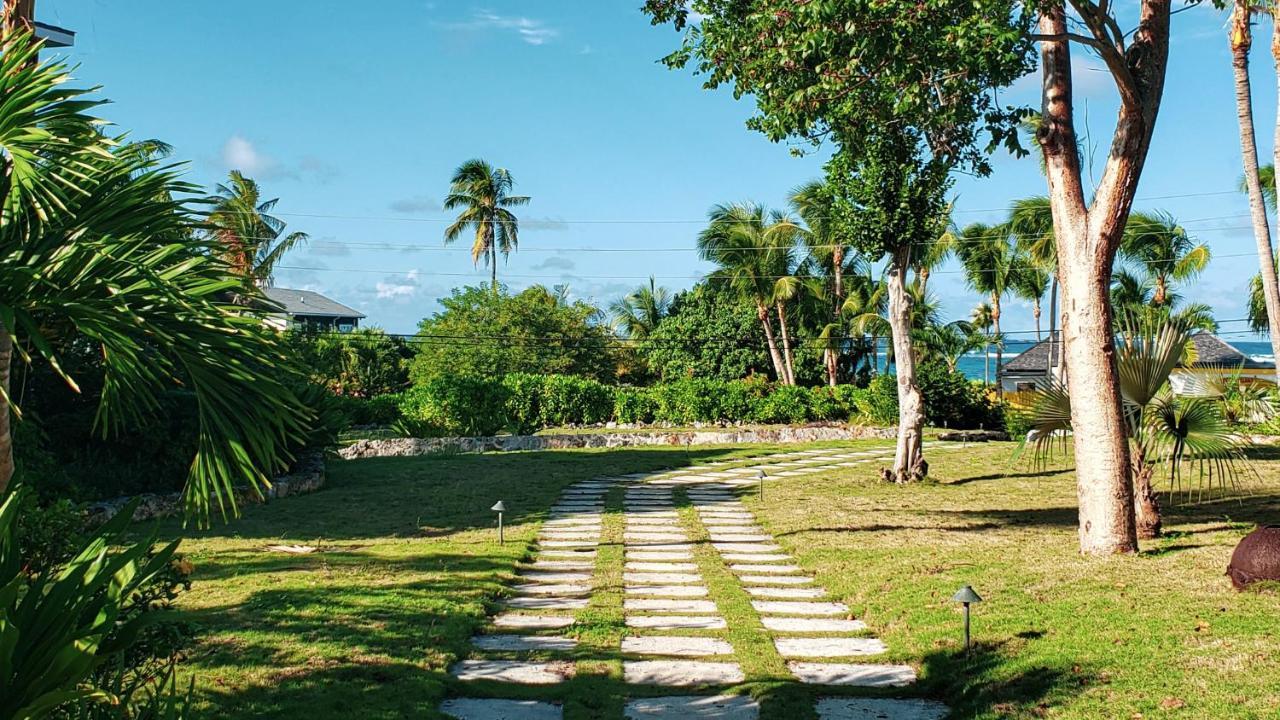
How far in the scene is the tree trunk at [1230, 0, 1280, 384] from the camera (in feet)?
46.0

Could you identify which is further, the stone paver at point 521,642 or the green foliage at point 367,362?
the green foliage at point 367,362

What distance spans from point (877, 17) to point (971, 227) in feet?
111

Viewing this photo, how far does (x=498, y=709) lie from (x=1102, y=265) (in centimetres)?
617

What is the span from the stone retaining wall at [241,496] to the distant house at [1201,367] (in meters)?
10.0

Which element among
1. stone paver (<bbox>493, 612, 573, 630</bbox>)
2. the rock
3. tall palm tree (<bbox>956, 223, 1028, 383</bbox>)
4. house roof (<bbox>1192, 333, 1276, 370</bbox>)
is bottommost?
stone paver (<bbox>493, 612, 573, 630</bbox>)

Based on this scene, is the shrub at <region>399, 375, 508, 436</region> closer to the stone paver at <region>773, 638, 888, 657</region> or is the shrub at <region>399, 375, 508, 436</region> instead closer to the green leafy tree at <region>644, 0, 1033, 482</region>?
the green leafy tree at <region>644, 0, 1033, 482</region>

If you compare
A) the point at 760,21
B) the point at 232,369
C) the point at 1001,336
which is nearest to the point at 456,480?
Result: the point at 760,21

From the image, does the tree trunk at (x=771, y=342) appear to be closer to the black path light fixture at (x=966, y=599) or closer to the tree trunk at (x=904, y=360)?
the tree trunk at (x=904, y=360)

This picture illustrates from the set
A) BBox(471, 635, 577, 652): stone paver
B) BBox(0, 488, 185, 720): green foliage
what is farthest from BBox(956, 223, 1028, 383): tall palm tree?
BBox(0, 488, 185, 720): green foliage

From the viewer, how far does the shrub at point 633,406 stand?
91.2ft

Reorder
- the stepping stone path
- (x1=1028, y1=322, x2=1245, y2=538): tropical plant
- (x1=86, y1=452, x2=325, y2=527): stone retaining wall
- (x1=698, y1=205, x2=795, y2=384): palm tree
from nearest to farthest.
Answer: the stepping stone path < (x1=1028, y1=322, x2=1245, y2=538): tropical plant < (x1=86, y1=452, x2=325, y2=527): stone retaining wall < (x1=698, y1=205, x2=795, y2=384): palm tree

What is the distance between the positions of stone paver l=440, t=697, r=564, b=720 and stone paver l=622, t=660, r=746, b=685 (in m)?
0.64

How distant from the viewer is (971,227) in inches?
1561

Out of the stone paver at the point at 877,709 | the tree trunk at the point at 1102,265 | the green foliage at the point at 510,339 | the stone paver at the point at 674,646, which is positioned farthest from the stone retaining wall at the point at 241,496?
the green foliage at the point at 510,339
